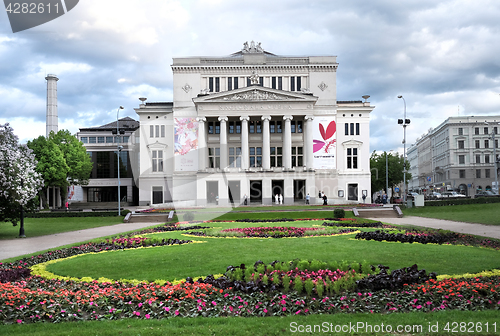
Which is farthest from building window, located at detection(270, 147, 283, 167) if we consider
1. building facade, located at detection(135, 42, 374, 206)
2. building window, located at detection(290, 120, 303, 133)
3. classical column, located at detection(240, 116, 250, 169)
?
classical column, located at detection(240, 116, 250, 169)

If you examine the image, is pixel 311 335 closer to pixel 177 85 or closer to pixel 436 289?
pixel 436 289

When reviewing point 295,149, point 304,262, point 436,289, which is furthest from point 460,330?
point 295,149

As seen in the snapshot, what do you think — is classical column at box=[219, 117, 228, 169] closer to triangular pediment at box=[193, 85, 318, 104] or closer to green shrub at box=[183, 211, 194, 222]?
triangular pediment at box=[193, 85, 318, 104]

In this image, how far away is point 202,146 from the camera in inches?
2805

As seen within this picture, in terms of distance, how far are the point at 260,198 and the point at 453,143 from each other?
7596 cm

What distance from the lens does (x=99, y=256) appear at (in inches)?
676

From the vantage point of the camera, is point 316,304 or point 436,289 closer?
point 316,304

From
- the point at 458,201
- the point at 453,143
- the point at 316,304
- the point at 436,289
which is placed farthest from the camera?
the point at 453,143

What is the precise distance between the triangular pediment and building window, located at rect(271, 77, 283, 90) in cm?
708

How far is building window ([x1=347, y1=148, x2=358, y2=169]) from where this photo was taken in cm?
7800

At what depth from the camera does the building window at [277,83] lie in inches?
3059

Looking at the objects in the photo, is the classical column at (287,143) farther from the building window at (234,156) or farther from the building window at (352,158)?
the building window at (352,158)

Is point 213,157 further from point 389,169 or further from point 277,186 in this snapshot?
point 389,169

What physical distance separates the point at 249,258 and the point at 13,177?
2138 centimetres
